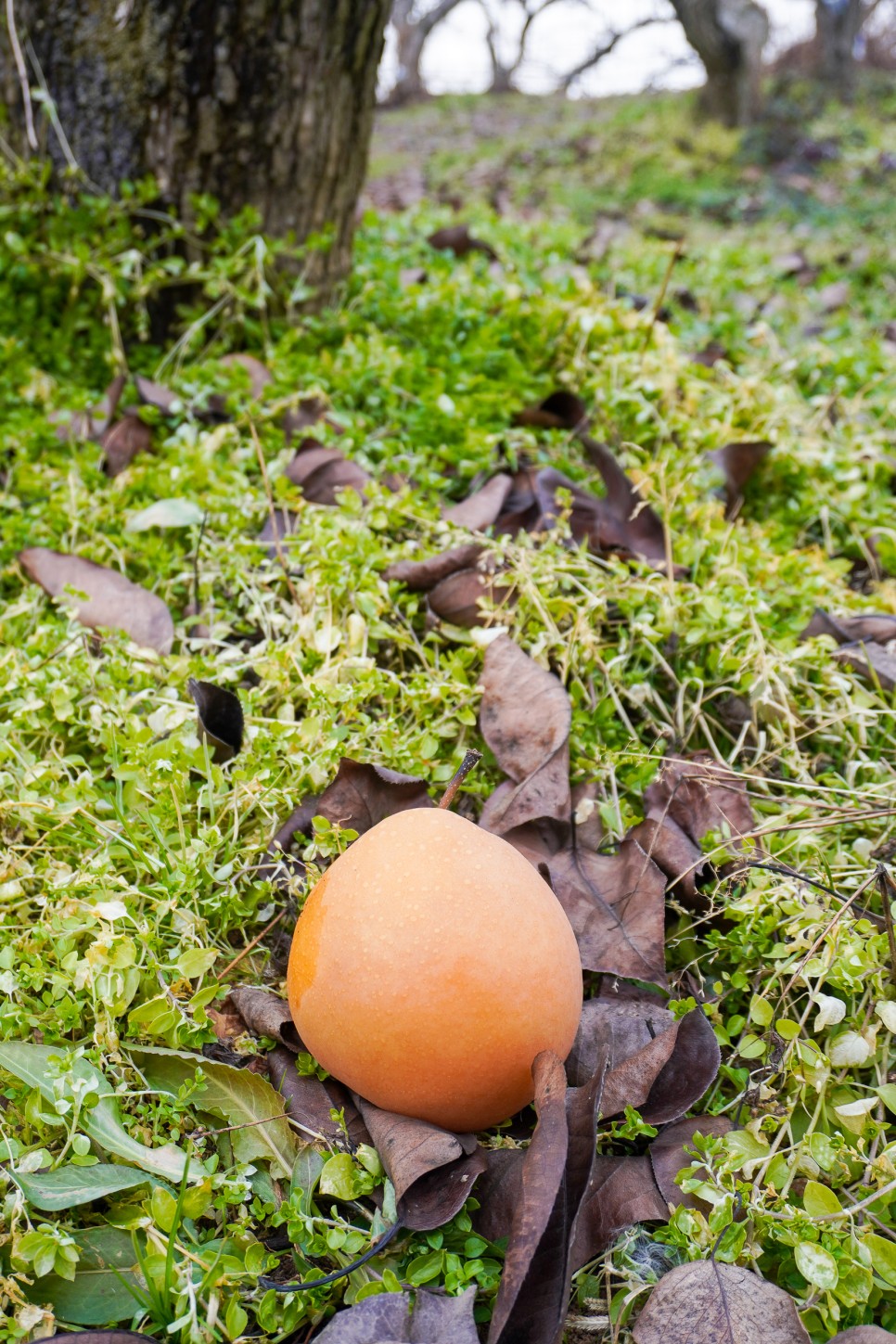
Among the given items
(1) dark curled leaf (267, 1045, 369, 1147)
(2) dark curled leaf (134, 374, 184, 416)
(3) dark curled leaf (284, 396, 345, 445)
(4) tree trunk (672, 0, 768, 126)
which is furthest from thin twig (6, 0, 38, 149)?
(4) tree trunk (672, 0, 768, 126)

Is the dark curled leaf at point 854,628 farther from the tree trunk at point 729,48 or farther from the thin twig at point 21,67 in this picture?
the tree trunk at point 729,48

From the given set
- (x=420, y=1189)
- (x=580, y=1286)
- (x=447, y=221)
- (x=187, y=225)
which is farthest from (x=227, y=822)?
(x=447, y=221)

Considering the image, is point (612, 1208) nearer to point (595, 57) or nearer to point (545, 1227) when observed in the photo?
point (545, 1227)

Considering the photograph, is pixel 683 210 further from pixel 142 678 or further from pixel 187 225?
pixel 142 678

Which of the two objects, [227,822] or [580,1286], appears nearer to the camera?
[580,1286]

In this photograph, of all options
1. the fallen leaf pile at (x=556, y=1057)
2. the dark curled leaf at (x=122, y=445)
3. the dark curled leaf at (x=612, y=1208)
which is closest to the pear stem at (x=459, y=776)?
the fallen leaf pile at (x=556, y=1057)

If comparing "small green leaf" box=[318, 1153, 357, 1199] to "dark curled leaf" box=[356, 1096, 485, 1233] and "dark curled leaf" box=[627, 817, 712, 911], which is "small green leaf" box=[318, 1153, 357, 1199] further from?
"dark curled leaf" box=[627, 817, 712, 911]
